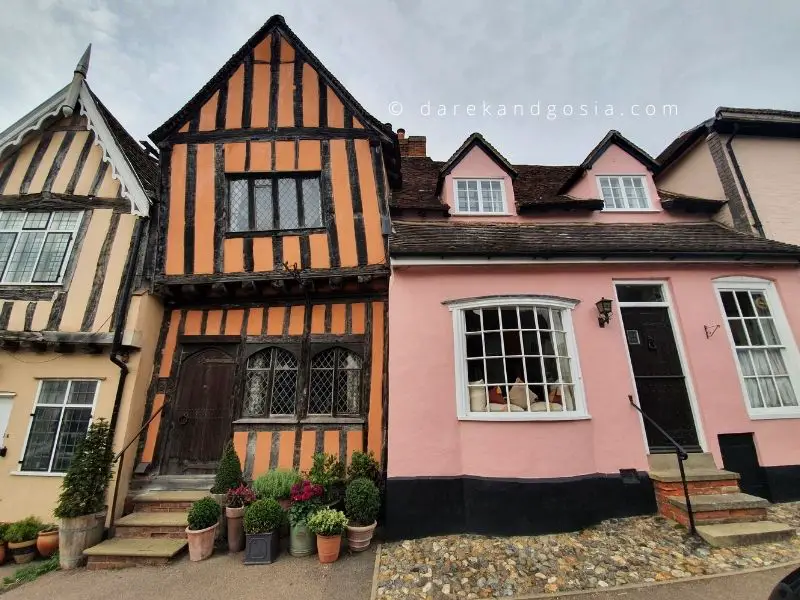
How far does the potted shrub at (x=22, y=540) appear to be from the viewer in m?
5.43

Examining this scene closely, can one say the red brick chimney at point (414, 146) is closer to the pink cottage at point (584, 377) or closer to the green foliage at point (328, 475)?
the pink cottage at point (584, 377)

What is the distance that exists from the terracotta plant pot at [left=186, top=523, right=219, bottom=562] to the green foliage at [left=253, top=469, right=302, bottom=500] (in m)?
0.79

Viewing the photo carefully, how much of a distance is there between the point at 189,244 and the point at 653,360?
30.0ft

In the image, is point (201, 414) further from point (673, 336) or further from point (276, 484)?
point (673, 336)

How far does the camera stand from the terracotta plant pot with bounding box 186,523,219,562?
5.03m

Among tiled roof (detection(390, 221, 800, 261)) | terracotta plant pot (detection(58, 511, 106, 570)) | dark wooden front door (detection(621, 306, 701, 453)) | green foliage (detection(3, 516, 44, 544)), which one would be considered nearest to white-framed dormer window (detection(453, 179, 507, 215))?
tiled roof (detection(390, 221, 800, 261))

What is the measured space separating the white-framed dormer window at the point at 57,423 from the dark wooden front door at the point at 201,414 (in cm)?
140

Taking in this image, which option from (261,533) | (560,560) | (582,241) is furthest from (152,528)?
(582,241)

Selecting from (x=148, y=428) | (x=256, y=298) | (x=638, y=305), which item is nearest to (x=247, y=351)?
(x=256, y=298)

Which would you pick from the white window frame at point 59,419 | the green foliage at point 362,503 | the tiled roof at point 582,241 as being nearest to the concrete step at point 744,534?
the tiled roof at point 582,241

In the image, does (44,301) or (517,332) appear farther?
(44,301)

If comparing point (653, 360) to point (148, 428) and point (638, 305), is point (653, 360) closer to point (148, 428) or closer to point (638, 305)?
point (638, 305)

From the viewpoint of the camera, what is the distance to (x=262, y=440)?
21.4ft

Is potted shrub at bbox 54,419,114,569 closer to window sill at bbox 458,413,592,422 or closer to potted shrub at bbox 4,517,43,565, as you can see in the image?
potted shrub at bbox 4,517,43,565
